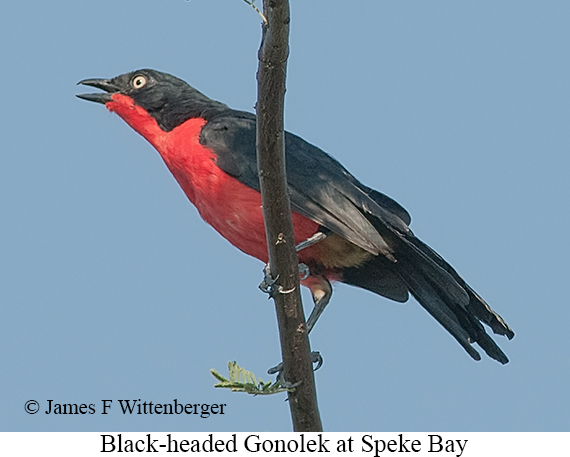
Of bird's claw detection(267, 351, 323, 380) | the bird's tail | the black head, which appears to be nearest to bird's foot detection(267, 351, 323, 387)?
bird's claw detection(267, 351, 323, 380)

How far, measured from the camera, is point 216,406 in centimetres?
564

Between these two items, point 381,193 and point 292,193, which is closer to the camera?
point 292,193

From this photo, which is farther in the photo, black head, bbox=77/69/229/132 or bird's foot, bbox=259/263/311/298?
black head, bbox=77/69/229/132

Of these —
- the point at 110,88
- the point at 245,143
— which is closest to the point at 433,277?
the point at 245,143

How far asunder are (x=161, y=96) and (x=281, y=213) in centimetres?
249

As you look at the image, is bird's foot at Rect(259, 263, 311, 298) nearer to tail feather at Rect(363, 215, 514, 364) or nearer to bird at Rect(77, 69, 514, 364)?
bird at Rect(77, 69, 514, 364)

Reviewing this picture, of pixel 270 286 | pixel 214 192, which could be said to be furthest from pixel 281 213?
pixel 214 192

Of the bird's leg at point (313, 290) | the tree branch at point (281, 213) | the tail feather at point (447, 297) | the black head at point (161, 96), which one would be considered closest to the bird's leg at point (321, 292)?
the bird's leg at point (313, 290)

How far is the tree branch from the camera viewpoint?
3.96m

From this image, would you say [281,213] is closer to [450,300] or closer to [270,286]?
[270,286]

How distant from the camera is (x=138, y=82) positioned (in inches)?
267

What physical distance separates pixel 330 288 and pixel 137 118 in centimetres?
196

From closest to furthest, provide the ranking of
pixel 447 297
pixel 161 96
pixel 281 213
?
pixel 281 213 < pixel 447 297 < pixel 161 96
